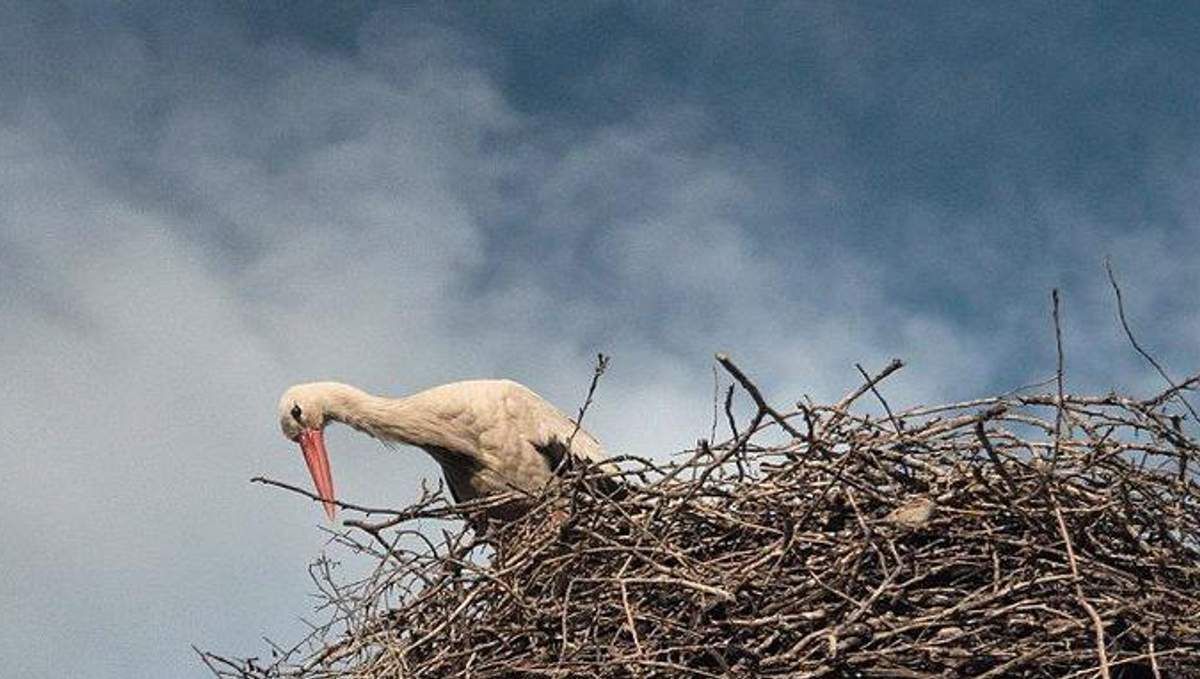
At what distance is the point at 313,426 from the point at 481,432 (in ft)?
2.75

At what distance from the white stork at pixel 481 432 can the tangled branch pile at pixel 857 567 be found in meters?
2.15

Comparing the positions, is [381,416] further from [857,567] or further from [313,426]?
[857,567]

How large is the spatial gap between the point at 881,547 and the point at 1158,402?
88 centimetres

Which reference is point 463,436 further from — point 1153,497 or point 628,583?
point 1153,497

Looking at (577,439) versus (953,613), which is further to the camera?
(577,439)

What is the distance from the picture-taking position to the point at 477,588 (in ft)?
13.5

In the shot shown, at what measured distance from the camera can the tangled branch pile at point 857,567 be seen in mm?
3619

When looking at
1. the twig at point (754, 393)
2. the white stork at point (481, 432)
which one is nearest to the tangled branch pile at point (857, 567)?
the twig at point (754, 393)

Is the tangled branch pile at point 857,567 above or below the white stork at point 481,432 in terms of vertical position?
below

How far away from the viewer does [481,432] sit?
21.3 ft

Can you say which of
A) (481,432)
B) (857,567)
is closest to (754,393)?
(857,567)

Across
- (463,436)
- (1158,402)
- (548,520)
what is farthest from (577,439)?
(1158,402)

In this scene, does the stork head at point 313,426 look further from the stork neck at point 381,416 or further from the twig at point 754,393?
the twig at point 754,393

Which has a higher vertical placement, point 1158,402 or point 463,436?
point 463,436
